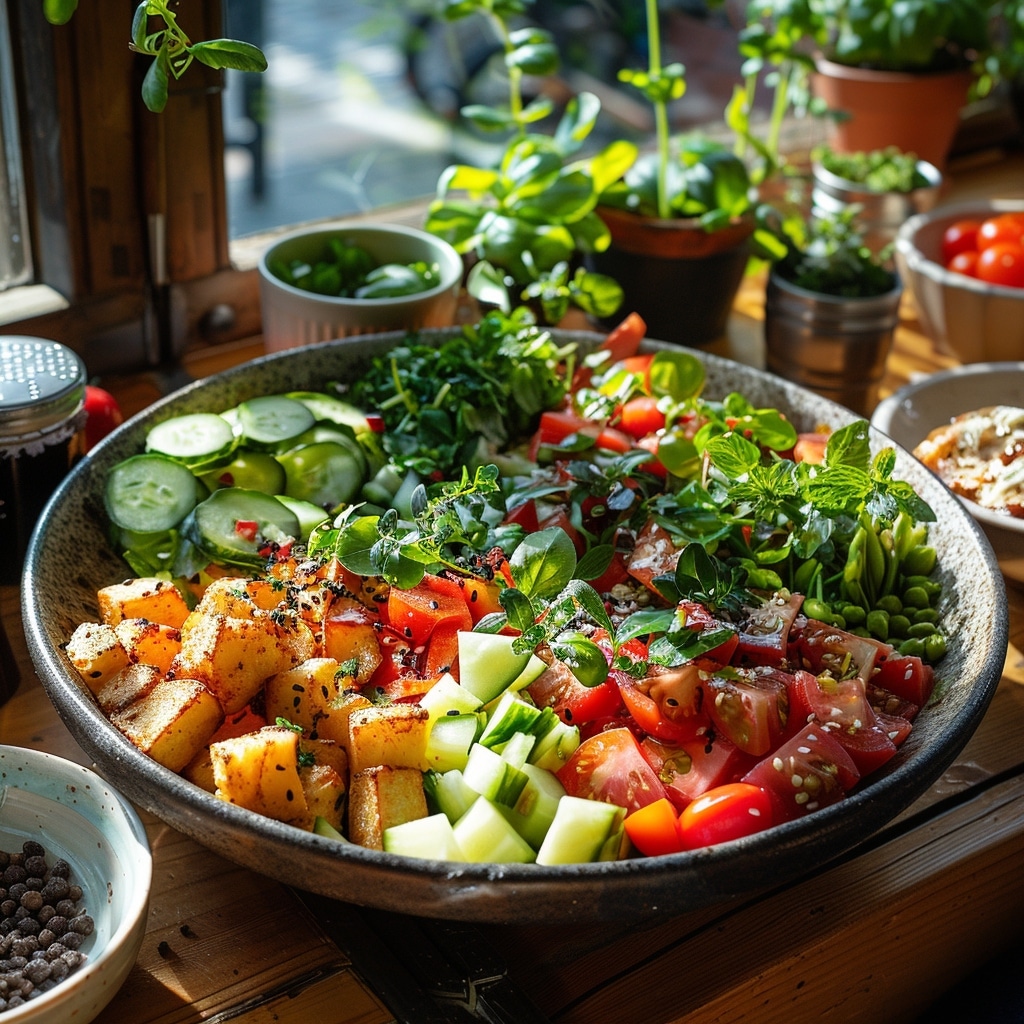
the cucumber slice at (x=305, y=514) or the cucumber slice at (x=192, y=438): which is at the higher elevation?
the cucumber slice at (x=192, y=438)

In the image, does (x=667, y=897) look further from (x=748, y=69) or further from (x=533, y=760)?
(x=748, y=69)

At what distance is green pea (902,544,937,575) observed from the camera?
1.50 metres

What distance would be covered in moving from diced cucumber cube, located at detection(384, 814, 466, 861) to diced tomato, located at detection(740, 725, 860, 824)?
0.31 metres

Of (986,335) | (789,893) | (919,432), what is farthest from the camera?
(986,335)

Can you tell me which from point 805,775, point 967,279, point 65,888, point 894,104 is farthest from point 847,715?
point 894,104

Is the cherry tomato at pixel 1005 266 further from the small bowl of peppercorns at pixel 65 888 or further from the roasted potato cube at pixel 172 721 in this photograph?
the small bowl of peppercorns at pixel 65 888

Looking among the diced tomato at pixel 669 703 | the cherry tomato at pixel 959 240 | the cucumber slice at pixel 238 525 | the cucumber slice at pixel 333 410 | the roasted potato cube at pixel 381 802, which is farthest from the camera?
the cherry tomato at pixel 959 240

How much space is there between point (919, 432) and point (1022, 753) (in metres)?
0.63

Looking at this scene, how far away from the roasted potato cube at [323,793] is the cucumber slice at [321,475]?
500 mm

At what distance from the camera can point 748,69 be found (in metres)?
2.37

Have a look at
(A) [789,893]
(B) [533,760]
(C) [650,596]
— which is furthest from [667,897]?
(C) [650,596]

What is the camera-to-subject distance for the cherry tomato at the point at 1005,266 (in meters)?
2.29

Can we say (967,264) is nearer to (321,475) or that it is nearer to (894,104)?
(894,104)

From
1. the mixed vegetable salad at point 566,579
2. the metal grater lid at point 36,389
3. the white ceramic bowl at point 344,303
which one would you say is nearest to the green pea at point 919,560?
the mixed vegetable salad at point 566,579
